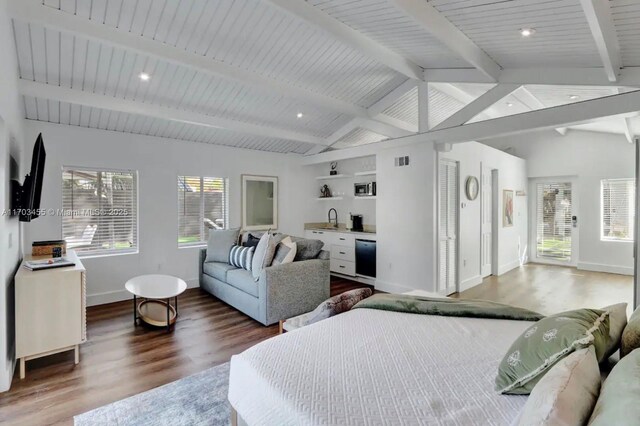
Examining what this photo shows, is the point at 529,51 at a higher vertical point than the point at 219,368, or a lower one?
higher

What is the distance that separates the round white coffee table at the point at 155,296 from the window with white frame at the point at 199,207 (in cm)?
145

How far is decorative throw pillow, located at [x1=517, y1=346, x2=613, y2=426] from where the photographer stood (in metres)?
0.84

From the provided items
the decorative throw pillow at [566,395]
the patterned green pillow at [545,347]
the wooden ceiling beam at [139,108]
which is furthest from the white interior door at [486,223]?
the decorative throw pillow at [566,395]

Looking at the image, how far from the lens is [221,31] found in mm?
3207

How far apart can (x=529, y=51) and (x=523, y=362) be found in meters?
3.13

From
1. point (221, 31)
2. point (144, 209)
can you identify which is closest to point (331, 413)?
point (221, 31)

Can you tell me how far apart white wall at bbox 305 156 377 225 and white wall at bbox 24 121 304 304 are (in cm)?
159

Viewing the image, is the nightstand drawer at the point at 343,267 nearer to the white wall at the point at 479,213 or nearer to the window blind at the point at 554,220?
the white wall at the point at 479,213

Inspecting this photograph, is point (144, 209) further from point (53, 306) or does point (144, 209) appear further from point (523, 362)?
point (523, 362)

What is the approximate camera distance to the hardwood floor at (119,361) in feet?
7.52

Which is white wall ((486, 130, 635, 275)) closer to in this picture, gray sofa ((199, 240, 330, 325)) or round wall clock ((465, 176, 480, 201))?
round wall clock ((465, 176, 480, 201))

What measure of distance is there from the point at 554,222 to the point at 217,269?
297 inches

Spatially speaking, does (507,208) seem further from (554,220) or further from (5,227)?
(5,227)

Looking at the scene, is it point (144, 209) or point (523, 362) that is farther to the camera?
point (144, 209)
